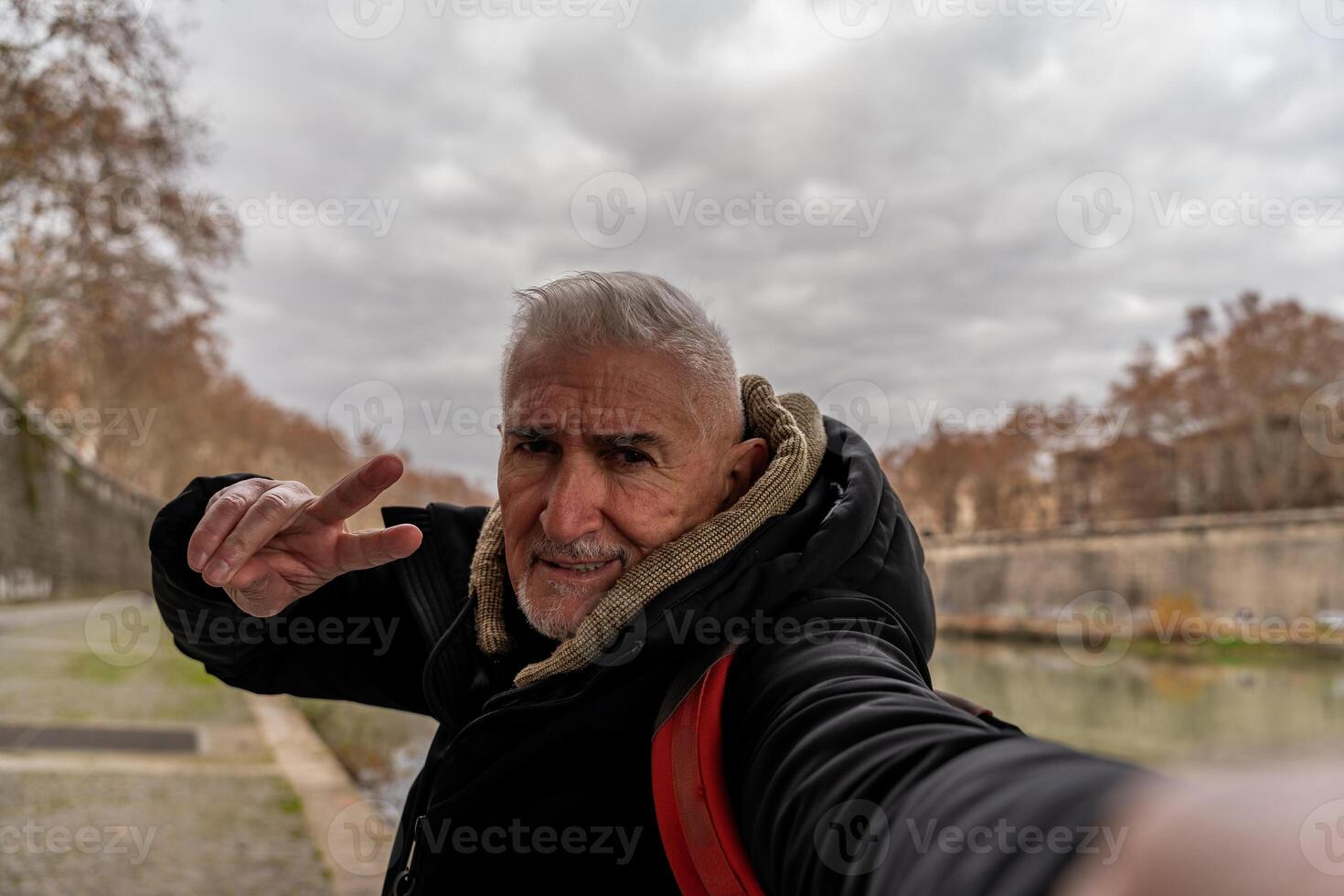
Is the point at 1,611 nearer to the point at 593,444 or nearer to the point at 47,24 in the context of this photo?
the point at 47,24

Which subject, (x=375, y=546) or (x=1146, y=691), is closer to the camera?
(x=375, y=546)

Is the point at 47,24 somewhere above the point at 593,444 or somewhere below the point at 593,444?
above

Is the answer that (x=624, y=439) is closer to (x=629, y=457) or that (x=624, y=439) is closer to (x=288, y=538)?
(x=629, y=457)

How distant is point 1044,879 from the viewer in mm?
607

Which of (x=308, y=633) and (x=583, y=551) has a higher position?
(x=583, y=551)

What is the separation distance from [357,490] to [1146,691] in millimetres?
40300

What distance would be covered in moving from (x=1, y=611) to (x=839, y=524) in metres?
16.6

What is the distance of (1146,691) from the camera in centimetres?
3641

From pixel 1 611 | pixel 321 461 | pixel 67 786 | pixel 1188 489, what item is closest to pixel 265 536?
pixel 67 786

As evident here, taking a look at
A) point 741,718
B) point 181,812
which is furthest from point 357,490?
point 181,812

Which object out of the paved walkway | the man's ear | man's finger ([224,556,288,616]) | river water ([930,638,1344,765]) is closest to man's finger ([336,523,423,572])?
man's finger ([224,556,288,616])

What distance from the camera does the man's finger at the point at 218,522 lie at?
59.3 inches

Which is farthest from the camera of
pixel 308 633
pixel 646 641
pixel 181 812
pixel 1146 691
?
pixel 1146 691

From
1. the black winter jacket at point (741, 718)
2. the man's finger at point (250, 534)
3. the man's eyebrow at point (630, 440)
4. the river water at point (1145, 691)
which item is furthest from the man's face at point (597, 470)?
the river water at point (1145, 691)
